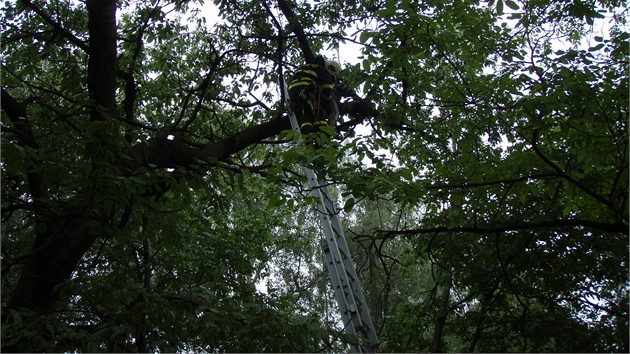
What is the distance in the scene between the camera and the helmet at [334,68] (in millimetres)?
6109

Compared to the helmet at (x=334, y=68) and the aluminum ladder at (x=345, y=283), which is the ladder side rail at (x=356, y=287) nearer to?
the aluminum ladder at (x=345, y=283)

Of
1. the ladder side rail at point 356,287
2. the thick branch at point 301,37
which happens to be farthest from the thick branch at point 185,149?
the ladder side rail at point 356,287

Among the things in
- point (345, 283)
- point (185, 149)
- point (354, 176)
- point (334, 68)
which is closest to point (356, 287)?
point (345, 283)

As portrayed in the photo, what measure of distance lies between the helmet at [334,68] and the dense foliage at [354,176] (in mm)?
425

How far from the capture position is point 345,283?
158 inches

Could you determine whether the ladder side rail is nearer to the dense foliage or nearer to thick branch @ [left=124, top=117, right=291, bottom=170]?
the dense foliage

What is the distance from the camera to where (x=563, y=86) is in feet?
10.7

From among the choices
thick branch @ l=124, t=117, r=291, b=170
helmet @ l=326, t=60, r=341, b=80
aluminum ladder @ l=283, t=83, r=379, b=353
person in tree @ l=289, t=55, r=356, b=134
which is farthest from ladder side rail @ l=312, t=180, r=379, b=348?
helmet @ l=326, t=60, r=341, b=80

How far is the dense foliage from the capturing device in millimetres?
3232

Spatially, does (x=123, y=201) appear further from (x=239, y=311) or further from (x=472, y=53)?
(x=472, y=53)

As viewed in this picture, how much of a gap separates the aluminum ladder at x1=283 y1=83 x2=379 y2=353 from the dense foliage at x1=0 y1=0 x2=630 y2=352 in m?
0.25

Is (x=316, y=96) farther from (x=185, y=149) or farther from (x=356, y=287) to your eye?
(x=356, y=287)

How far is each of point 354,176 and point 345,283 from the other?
3.81 feet

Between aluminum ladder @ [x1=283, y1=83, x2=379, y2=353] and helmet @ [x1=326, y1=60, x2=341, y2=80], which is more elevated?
helmet @ [x1=326, y1=60, x2=341, y2=80]
